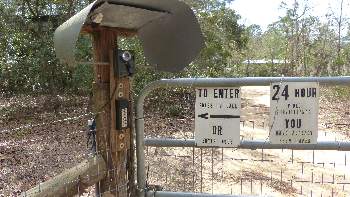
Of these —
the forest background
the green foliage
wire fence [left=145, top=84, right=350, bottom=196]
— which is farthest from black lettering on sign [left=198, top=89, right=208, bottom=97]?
the green foliage

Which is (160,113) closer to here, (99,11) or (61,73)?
(61,73)

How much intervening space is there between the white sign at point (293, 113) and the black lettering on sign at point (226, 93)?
8.7 inches

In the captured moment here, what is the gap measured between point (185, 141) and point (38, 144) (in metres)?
6.00

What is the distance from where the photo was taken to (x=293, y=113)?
2.47 meters

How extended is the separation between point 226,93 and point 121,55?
2.30 ft

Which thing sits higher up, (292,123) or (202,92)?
(202,92)

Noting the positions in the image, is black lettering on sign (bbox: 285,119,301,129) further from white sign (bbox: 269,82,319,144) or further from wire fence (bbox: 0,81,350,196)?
wire fence (bbox: 0,81,350,196)

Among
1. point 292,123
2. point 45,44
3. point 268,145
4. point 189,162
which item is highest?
point 45,44

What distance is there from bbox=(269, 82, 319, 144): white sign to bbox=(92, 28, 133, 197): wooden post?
94 centimetres

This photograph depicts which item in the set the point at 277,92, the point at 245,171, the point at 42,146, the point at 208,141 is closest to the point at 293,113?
the point at 277,92

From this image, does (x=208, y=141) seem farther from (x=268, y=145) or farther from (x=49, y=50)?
(x=49, y=50)

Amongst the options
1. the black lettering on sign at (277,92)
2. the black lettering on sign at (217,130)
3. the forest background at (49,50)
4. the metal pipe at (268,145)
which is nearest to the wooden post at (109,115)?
the metal pipe at (268,145)

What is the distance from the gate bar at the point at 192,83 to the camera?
2.38m

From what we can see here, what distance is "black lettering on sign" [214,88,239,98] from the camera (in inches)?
99.5
